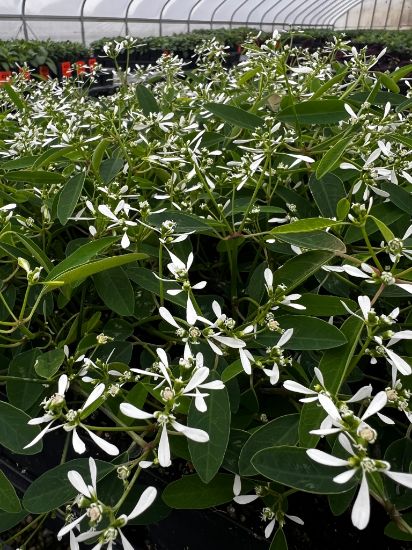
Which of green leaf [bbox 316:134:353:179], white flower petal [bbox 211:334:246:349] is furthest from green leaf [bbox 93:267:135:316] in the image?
green leaf [bbox 316:134:353:179]

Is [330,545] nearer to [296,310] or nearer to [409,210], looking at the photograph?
[296,310]

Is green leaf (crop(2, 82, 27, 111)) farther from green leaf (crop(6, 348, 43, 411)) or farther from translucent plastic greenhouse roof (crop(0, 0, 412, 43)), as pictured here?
translucent plastic greenhouse roof (crop(0, 0, 412, 43))

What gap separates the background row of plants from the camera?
591cm

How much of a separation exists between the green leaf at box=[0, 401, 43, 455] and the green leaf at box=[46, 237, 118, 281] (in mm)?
130

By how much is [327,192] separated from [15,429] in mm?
424

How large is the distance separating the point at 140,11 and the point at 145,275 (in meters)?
9.92

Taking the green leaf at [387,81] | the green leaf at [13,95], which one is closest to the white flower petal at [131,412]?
the green leaf at [387,81]

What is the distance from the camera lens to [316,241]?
0.50m

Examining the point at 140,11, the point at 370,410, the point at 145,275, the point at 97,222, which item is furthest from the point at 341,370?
the point at 140,11

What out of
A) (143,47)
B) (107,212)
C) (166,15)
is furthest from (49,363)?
(166,15)

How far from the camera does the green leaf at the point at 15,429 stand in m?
0.47

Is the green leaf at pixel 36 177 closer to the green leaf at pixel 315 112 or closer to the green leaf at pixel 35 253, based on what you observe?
the green leaf at pixel 35 253

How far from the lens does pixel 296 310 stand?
0.51 meters

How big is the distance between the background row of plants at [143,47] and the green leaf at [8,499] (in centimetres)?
493
